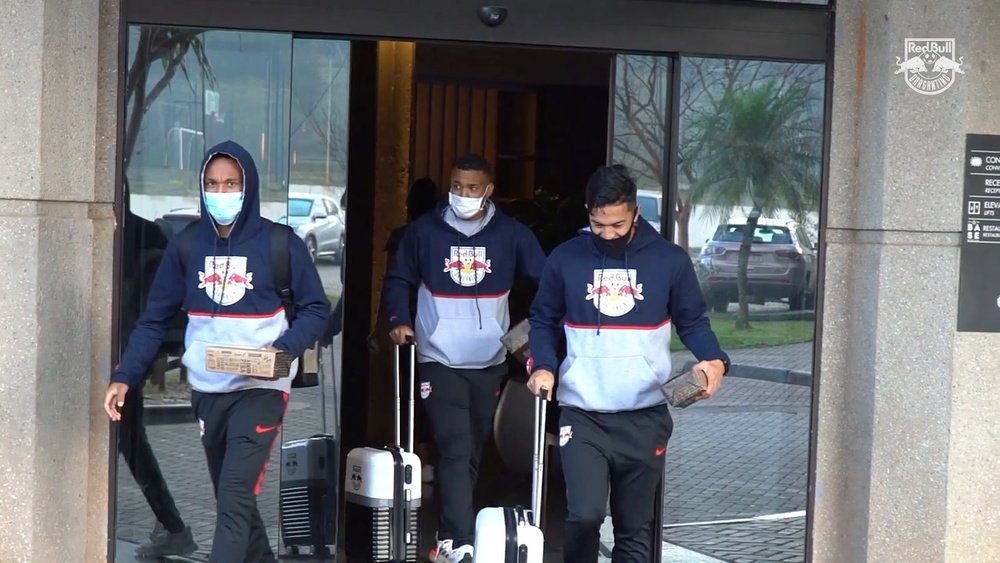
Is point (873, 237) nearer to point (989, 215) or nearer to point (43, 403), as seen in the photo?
point (989, 215)

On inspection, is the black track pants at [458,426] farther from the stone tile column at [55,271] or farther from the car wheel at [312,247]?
the stone tile column at [55,271]

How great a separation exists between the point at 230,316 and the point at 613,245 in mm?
1600

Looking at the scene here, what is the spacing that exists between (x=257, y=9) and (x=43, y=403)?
1972 mm

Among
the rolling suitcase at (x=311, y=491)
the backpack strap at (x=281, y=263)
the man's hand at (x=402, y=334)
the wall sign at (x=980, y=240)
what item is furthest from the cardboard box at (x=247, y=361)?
the wall sign at (x=980, y=240)

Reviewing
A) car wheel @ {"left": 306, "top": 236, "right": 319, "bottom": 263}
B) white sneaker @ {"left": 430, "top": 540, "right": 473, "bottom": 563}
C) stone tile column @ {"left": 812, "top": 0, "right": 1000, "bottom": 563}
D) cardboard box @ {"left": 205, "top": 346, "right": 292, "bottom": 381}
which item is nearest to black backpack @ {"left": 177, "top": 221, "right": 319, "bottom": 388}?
cardboard box @ {"left": 205, "top": 346, "right": 292, "bottom": 381}

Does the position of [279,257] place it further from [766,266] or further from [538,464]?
[766,266]

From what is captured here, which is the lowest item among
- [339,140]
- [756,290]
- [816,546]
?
[816,546]

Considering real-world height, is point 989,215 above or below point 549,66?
below

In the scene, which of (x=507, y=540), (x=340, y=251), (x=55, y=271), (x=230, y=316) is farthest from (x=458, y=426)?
(x=55, y=271)

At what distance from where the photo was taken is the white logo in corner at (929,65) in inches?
245

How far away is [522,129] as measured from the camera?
13.4m

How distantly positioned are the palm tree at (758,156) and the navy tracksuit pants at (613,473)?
127cm

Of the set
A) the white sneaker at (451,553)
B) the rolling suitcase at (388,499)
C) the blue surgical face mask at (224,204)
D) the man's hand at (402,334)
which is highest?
the blue surgical face mask at (224,204)

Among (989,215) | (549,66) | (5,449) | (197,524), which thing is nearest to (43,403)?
(5,449)
